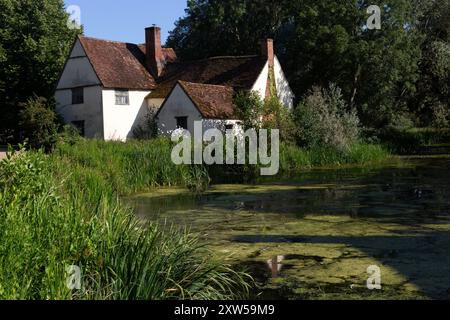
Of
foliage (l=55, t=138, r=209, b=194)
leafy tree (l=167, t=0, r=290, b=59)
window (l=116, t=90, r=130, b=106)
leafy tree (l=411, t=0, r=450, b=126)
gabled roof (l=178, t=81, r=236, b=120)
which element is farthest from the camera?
leafy tree (l=167, t=0, r=290, b=59)

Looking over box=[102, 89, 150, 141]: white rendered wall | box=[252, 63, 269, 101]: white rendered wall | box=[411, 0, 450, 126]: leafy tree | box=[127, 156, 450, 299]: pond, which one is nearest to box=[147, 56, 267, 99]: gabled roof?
box=[252, 63, 269, 101]: white rendered wall

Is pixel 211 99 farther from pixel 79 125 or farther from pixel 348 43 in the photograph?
pixel 348 43

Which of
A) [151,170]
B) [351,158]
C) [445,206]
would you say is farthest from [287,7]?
[445,206]

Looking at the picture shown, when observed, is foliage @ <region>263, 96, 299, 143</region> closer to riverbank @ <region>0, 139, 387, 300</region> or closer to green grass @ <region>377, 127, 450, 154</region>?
green grass @ <region>377, 127, 450, 154</region>

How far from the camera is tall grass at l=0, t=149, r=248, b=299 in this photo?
525 centimetres

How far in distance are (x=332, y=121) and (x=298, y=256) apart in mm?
19469

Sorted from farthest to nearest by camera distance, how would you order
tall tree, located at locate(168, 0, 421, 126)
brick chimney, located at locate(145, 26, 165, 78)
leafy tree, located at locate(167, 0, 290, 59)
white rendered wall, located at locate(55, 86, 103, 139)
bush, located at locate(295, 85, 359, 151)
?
leafy tree, located at locate(167, 0, 290, 59) < brick chimney, located at locate(145, 26, 165, 78) < tall tree, located at locate(168, 0, 421, 126) < white rendered wall, located at locate(55, 86, 103, 139) < bush, located at locate(295, 85, 359, 151)

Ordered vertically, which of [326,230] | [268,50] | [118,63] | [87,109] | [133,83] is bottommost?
[326,230]

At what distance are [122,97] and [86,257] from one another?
30.8m

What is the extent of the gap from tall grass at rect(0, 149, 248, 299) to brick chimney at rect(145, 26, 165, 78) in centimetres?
3255

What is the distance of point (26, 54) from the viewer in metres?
39.0

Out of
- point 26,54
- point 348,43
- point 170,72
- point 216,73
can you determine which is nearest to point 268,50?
point 216,73
